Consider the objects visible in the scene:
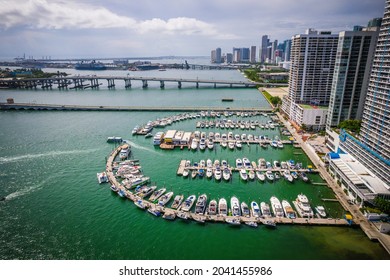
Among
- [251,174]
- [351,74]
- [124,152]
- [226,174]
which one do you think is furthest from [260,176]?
[351,74]

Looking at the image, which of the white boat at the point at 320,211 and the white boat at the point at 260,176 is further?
the white boat at the point at 260,176

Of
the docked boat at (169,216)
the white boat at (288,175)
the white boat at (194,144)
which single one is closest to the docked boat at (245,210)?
the docked boat at (169,216)

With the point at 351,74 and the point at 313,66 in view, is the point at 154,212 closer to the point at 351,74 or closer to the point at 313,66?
the point at 351,74

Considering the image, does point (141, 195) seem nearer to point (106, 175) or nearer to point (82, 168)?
point (106, 175)

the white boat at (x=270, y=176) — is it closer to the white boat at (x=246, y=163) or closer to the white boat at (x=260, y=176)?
the white boat at (x=260, y=176)

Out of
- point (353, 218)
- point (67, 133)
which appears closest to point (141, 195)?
point (353, 218)

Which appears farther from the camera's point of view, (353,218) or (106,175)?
(106,175)
